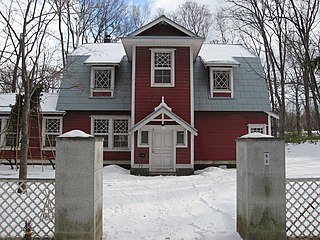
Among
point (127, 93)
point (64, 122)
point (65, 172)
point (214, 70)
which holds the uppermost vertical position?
point (214, 70)

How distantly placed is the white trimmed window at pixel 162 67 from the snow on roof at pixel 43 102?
5.58m

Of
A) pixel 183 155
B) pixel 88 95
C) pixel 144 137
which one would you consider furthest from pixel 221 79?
pixel 88 95

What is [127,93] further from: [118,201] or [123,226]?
[123,226]

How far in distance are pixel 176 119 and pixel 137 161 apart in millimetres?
2705

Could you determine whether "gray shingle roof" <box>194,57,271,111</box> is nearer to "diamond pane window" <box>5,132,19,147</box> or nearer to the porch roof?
the porch roof

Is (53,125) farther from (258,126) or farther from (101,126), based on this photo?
(258,126)

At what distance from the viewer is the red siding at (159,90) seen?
15.8 metres

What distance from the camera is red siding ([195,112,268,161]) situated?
17.0 metres

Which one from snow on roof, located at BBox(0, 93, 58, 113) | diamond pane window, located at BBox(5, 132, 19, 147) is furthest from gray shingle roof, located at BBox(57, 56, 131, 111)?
diamond pane window, located at BBox(5, 132, 19, 147)

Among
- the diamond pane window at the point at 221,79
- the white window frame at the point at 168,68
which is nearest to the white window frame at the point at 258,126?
the diamond pane window at the point at 221,79

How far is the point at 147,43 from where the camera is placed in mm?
15641

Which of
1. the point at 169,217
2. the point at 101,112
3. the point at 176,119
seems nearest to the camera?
the point at 169,217

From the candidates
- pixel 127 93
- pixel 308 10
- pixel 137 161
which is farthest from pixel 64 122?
pixel 308 10

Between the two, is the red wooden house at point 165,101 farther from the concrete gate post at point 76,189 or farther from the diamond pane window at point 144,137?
the concrete gate post at point 76,189
